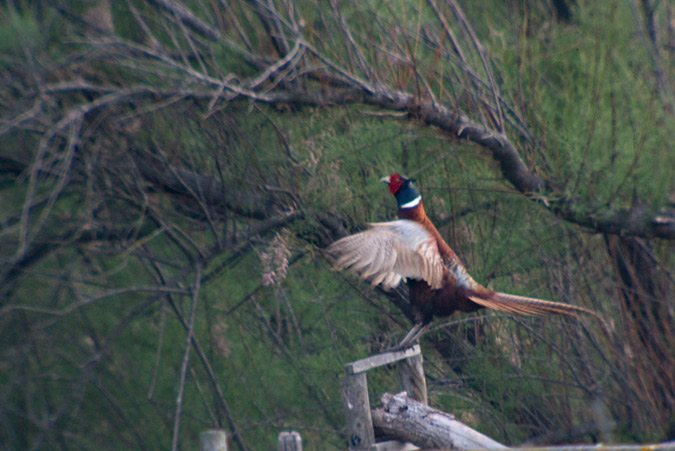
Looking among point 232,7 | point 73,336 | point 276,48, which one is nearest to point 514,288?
point 276,48

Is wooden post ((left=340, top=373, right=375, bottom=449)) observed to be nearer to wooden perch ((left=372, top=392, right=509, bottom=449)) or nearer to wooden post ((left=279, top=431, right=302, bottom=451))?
wooden perch ((left=372, top=392, right=509, bottom=449))

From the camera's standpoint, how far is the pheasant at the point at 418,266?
2.57 m

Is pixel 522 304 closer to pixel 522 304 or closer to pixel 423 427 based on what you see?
pixel 522 304

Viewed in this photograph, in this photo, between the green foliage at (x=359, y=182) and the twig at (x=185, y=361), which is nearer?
the twig at (x=185, y=361)

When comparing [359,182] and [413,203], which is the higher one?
[359,182]

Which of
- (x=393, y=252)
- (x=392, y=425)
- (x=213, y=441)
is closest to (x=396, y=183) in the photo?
(x=393, y=252)

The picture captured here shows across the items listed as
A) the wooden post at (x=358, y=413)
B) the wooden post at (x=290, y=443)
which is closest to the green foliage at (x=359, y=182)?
the wooden post at (x=358, y=413)

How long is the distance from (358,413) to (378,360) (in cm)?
22

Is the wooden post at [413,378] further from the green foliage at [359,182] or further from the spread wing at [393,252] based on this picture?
the green foliage at [359,182]

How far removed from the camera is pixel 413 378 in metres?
2.59

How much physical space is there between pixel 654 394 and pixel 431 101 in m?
2.15

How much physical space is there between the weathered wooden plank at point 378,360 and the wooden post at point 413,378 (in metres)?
0.03

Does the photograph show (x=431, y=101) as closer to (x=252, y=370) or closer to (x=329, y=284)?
(x=329, y=284)

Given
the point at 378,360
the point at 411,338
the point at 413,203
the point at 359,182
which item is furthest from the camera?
the point at 359,182
